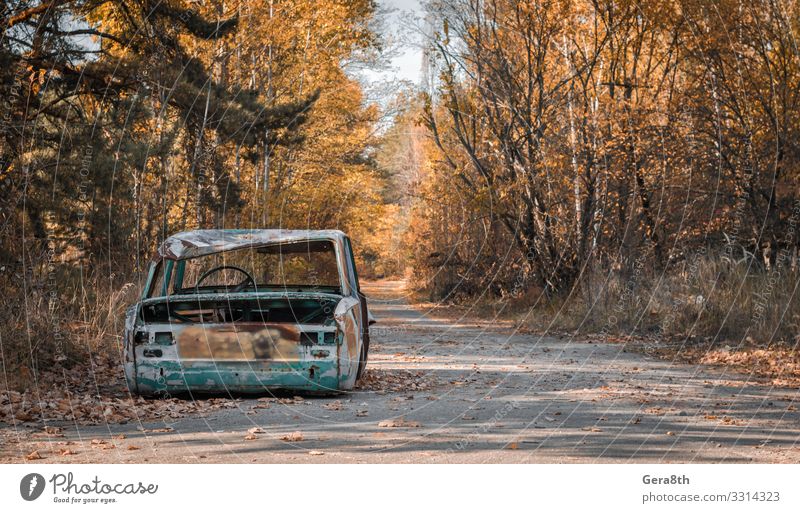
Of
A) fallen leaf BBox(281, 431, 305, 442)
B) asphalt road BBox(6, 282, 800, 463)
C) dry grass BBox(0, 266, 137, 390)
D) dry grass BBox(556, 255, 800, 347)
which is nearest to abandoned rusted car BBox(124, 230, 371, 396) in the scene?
asphalt road BBox(6, 282, 800, 463)

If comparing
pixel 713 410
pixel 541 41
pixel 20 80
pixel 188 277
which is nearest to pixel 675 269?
pixel 541 41

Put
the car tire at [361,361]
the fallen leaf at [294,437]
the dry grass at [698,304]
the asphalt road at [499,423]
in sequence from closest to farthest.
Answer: the asphalt road at [499,423] < the fallen leaf at [294,437] < the car tire at [361,361] < the dry grass at [698,304]

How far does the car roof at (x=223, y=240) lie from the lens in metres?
10.7

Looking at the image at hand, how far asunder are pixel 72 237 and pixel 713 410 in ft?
33.0

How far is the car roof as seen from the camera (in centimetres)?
1067

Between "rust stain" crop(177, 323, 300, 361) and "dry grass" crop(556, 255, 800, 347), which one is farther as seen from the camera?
"dry grass" crop(556, 255, 800, 347)

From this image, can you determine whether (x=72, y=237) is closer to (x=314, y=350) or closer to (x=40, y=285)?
(x=40, y=285)

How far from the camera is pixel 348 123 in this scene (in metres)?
31.4

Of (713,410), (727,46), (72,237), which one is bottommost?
(713,410)

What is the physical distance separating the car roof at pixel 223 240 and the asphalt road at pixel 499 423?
178cm

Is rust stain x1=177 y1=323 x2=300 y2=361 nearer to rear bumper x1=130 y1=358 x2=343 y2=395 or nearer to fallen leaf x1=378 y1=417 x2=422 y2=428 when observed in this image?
rear bumper x1=130 y1=358 x2=343 y2=395

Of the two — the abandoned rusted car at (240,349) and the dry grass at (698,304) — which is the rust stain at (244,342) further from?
the dry grass at (698,304)

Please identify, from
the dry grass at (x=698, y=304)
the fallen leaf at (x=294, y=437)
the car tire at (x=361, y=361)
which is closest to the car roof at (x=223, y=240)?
the car tire at (x=361, y=361)

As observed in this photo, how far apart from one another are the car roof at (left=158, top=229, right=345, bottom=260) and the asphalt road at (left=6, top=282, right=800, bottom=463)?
1.78m
